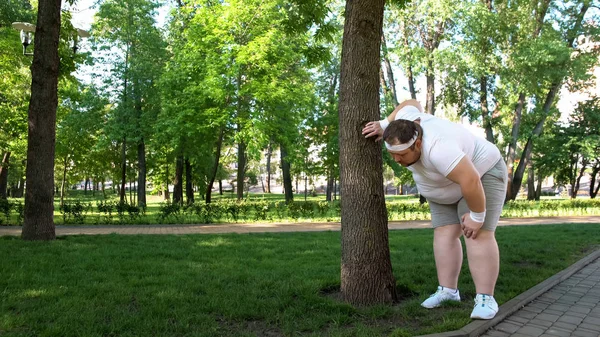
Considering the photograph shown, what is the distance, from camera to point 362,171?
13.5 feet

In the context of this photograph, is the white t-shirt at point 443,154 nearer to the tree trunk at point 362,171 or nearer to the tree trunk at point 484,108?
the tree trunk at point 362,171

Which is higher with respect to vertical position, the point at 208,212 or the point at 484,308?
the point at 208,212

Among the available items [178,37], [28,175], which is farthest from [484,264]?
[178,37]

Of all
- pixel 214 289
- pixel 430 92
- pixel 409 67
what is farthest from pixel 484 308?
pixel 409 67

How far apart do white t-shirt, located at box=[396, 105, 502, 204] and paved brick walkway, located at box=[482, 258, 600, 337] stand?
46.3 inches

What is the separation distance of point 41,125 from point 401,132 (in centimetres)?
745

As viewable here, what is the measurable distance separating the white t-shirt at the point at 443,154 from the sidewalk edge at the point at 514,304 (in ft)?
3.46

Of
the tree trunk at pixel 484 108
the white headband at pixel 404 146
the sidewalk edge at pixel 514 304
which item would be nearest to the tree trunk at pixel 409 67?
the tree trunk at pixel 484 108

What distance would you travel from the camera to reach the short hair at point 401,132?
131 inches

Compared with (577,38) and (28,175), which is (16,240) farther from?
(577,38)

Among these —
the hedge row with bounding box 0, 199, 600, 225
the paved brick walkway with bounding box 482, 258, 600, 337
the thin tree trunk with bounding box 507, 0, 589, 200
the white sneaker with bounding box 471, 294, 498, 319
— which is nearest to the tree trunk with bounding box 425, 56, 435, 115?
the thin tree trunk with bounding box 507, 0, 589, 200

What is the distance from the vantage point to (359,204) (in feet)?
13.5

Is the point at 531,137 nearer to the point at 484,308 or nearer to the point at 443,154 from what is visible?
the point at 484,308

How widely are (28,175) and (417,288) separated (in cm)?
→ 735
